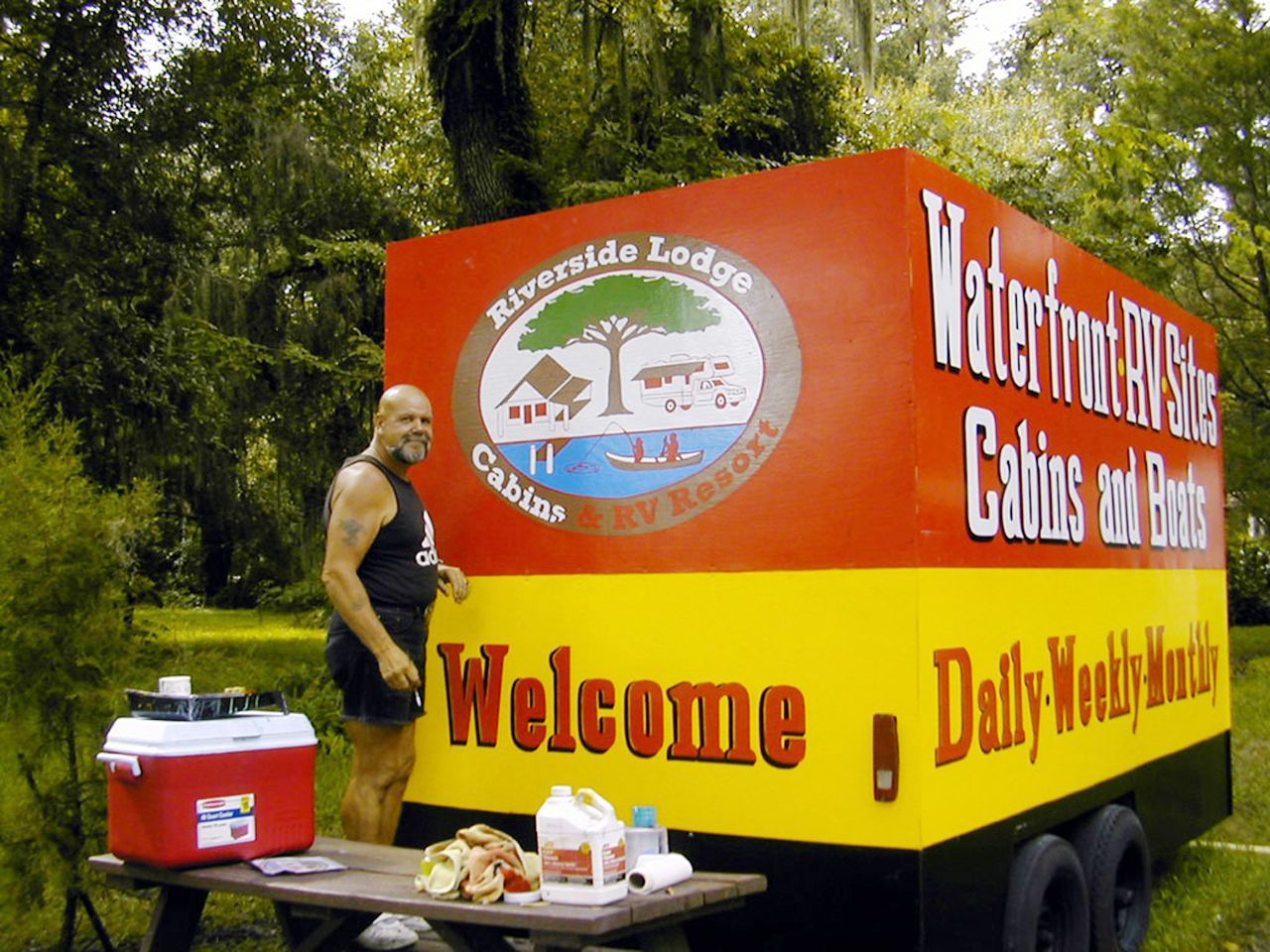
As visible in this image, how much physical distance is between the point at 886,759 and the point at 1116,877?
200 centimetres

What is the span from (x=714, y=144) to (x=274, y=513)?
5.83 m

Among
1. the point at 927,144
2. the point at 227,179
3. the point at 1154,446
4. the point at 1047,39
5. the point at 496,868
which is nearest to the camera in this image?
the point at 496,868

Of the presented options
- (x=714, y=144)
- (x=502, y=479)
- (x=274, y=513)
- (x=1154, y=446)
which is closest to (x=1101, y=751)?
(x=1154, y=446)

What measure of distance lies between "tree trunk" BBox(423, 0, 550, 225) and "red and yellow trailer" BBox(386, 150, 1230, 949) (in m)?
7.08

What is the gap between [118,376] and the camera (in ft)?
39.7

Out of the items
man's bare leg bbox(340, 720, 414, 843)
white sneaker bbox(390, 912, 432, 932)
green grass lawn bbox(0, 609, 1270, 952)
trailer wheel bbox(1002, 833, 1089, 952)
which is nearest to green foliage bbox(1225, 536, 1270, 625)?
green grass lawn bbox(0, 609, 1270, 952)

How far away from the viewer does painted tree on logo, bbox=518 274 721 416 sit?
13.9 ft

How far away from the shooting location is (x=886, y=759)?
3758 mm

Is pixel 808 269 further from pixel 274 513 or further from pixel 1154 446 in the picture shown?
pixel 274 513

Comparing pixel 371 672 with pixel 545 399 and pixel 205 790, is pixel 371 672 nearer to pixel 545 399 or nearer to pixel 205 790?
pixel 205 790

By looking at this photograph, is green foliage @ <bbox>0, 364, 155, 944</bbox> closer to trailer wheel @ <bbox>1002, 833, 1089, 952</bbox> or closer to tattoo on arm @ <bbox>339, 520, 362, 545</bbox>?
tattoo on arm @ <bbox>339, 520, 362, 545</bbox>

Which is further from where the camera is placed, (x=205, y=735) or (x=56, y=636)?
(x=56, y=636)

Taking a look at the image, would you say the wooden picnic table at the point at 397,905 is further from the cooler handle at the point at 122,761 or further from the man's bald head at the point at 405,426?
the man's bald head at the point at 405,426

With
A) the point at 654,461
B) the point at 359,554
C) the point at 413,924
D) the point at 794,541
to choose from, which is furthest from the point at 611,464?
the point at 413,924
